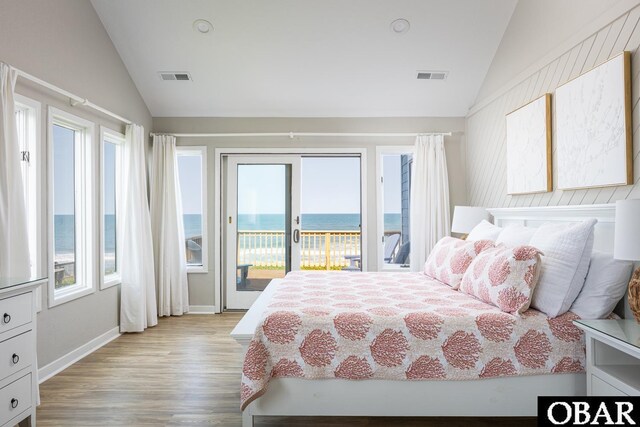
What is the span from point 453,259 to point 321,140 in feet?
7.97

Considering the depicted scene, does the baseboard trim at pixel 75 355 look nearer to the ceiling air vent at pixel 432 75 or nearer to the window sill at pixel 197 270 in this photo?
the window sill at pixel 197 270

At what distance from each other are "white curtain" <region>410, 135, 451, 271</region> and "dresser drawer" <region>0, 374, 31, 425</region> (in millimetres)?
3666

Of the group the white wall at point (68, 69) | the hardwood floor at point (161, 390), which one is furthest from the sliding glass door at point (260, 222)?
the white wall at point (68, 69)

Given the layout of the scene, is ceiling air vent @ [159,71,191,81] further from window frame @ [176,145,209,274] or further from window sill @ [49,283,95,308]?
window sill @ [49,283,95,308]

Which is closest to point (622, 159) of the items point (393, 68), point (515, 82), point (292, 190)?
point (515, 82)

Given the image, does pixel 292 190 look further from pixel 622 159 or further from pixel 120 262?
pixel 622 159

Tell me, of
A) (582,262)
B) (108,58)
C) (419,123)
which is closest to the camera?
(582,262)

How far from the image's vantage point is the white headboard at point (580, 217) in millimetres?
2227

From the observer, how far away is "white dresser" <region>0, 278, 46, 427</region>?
6.29 ft

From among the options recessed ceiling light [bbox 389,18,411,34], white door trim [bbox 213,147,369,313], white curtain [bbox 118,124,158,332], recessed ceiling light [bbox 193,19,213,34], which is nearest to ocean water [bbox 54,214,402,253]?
white curtain [bbox 118,124,158,332]

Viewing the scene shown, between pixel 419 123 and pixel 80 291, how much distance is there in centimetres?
401

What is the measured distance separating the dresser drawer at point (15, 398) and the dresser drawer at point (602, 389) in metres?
2.92

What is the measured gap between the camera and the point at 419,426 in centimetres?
222

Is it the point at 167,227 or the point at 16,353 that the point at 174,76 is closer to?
the point at 167,227
